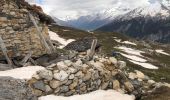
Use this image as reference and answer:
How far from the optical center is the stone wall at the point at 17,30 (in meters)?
31.8

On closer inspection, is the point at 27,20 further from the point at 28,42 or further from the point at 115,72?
the point at 115,72

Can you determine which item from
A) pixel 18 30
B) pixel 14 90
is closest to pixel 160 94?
pixel 14 90

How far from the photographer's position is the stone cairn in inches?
1002

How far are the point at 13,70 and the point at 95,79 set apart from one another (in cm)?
605

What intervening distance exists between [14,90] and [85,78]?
5805 millimetres

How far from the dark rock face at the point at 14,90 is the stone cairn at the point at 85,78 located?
0.97 metres

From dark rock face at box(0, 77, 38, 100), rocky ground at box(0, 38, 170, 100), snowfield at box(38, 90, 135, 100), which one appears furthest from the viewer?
snowfield at box(38, 90, 135, 100)

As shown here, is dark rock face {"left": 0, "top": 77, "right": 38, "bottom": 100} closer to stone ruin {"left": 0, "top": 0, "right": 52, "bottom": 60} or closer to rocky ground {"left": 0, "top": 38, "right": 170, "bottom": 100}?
rocky ground {"left": 0, "top": 38, "right": 170, "bottom": 100}

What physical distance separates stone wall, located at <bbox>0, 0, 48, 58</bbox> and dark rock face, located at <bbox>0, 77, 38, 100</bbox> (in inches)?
310

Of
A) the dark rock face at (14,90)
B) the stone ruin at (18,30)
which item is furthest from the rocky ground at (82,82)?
the stone ruin at (18,30)

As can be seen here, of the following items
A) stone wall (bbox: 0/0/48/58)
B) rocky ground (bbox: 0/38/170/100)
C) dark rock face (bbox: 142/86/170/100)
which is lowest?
dark rock face (bbox: 142/86/170/100)

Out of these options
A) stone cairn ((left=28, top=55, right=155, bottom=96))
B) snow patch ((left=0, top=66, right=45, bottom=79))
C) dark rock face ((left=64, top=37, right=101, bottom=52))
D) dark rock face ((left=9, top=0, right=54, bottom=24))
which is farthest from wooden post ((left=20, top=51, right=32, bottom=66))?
dark rock face ((left=64, top=37, right=101, bottom=52))

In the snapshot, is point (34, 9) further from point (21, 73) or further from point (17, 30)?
point (21, 73)

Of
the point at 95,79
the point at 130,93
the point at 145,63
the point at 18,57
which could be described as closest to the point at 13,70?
the point at 18,57
